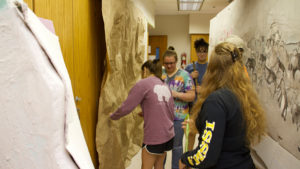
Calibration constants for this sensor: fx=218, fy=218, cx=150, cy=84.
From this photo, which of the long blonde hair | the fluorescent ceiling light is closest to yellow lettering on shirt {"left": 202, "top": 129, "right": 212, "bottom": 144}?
the long blonde hair

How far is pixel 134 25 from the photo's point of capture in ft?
8.80

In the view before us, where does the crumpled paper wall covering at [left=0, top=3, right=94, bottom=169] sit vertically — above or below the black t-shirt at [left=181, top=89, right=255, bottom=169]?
above

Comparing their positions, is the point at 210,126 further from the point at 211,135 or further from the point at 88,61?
the point at 88,61

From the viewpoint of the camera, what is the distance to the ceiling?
6.87m

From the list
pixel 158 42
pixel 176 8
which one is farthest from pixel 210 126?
pixel 158 42

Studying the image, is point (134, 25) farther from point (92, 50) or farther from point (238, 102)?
point (238, 102)

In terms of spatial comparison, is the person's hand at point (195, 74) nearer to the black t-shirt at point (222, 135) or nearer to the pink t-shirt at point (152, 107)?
the pink t-shirt at point (152, 107)

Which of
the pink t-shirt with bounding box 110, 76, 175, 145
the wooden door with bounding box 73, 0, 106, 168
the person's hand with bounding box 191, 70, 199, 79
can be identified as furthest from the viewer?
the person's hand with bounding box 191, 70, 199, 79

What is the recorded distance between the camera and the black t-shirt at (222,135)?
1156mm

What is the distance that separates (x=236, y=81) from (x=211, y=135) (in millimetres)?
346

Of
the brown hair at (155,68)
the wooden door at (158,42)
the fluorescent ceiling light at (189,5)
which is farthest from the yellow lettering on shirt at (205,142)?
the wooden door at (158,42)

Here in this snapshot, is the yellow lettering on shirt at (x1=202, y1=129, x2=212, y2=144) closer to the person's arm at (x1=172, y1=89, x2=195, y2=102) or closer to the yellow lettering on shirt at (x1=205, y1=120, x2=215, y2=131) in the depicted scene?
the yellow lettering on shirt at (x1=205, y1=120, x2=215, y2=131)

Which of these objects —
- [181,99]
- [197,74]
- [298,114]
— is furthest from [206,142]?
[197,74]

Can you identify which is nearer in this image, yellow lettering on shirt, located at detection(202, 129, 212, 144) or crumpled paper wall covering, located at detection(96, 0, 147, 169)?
yellow lettering on shirt, located at detection(202, 129, 212, 144)
